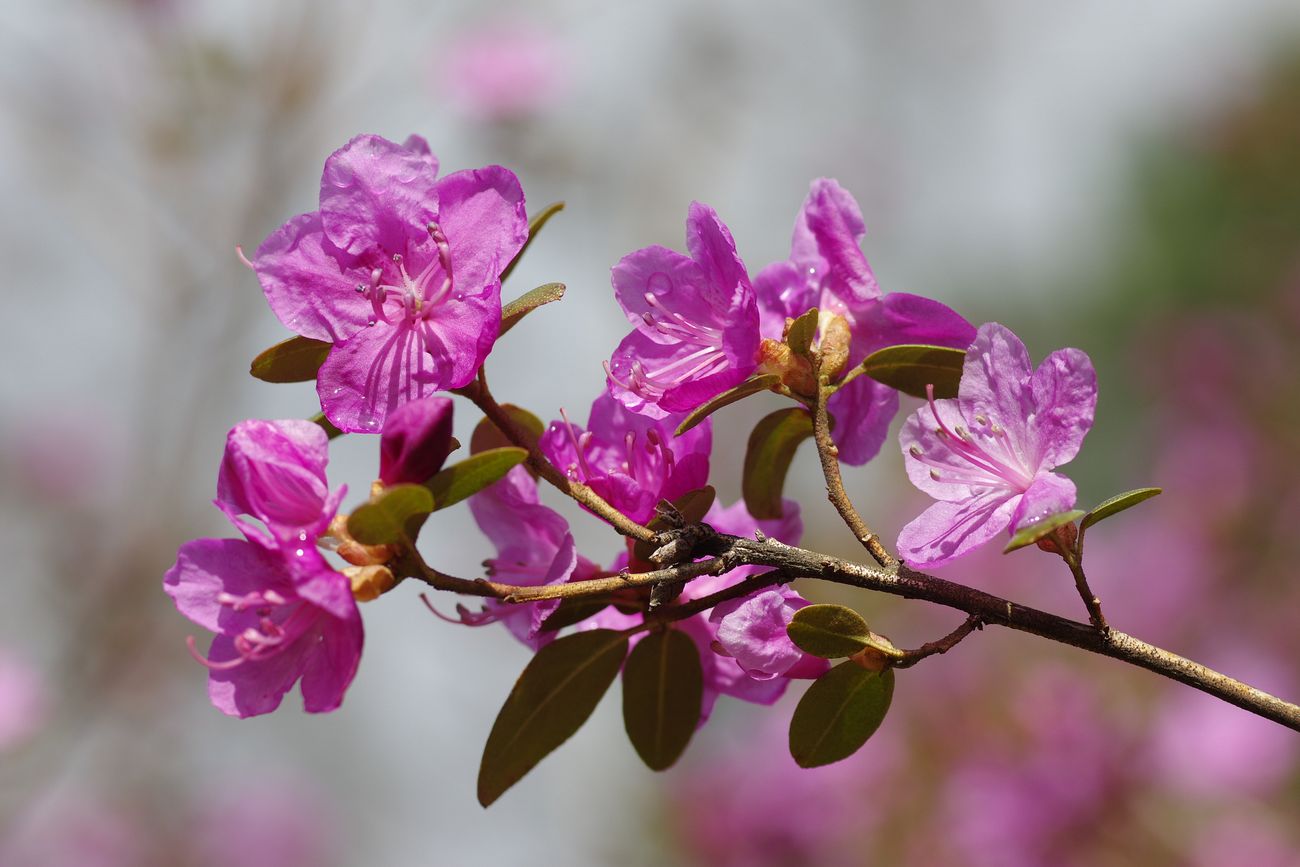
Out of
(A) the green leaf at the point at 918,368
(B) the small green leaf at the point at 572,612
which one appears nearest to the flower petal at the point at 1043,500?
(A) the green leaf at the point at 918,368

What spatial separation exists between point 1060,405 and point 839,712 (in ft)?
0.98

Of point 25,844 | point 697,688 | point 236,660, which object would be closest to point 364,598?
point 236,660

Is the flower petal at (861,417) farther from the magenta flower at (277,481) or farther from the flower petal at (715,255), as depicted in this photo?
the magenta flower at (277,481)

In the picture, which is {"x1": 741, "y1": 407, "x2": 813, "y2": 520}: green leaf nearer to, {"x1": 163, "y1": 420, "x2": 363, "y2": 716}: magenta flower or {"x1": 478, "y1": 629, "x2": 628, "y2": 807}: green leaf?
{"x1": 478, "y1": 629, "x2": 628, "y2": 807}: green leaf

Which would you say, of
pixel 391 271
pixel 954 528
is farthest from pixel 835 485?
pixel 391 271

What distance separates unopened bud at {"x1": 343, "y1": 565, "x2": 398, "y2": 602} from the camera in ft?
2.88

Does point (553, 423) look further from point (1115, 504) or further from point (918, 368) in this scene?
point (1115, 504)

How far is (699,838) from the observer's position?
3.68 m

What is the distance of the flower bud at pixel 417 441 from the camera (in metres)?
0.85

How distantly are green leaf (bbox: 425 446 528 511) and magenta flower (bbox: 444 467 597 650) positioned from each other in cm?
15

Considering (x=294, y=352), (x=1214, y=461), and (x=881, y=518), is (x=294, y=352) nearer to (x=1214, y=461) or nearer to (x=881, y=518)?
(x=1214, y=461)

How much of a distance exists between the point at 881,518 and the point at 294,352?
5939 millimetres

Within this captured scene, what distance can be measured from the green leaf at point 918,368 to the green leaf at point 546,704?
316mm

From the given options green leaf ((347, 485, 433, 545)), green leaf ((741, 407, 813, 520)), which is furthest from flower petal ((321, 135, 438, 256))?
green leaf ((741, 407, 813, 520))
